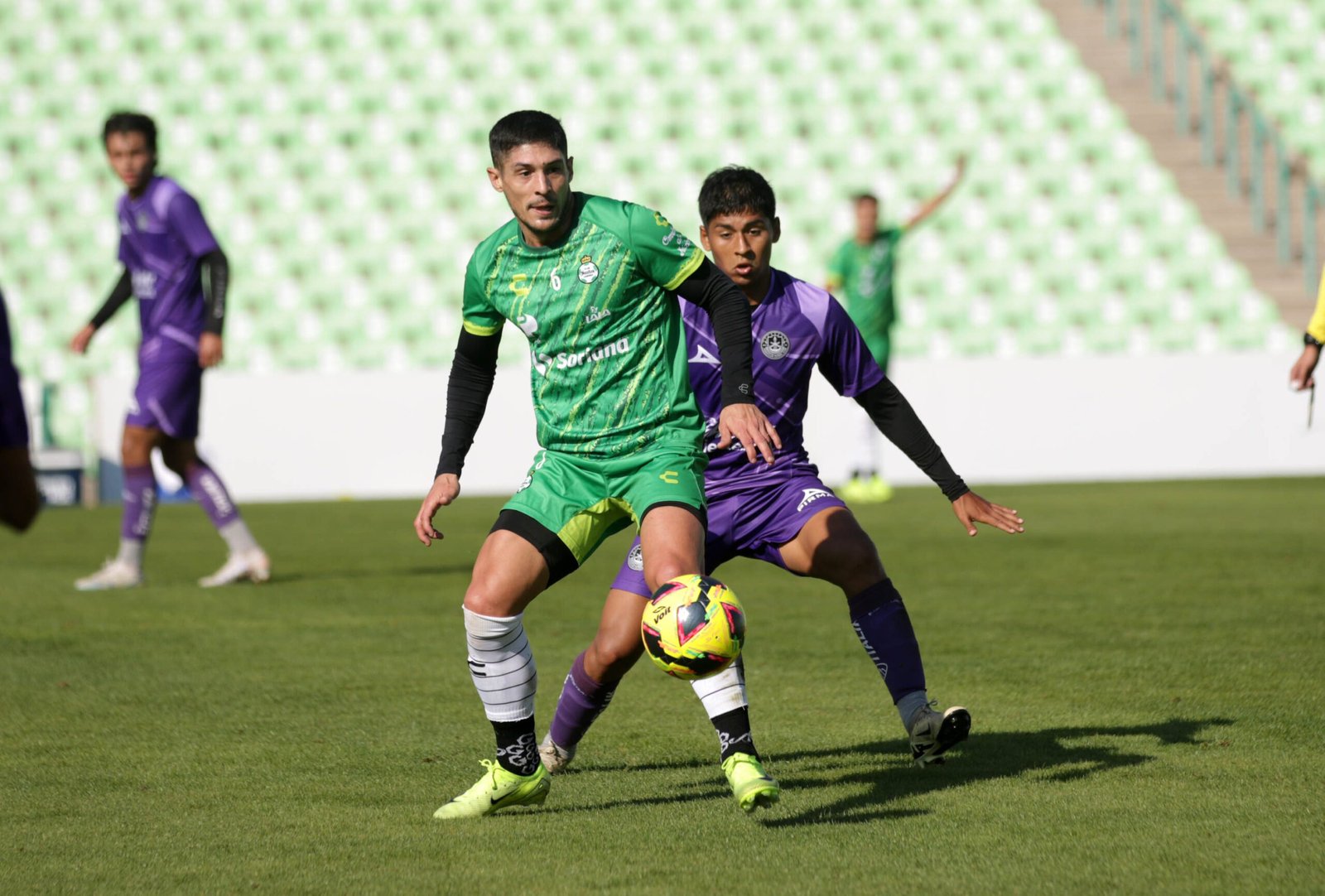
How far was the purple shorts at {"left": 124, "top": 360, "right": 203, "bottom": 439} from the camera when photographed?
8.36m

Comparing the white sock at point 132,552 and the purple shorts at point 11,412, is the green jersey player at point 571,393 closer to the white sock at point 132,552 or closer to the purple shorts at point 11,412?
the purple shorts at point 11,412

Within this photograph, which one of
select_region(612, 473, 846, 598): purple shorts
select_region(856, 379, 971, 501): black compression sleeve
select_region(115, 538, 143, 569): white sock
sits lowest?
select_region(115, 538, 143, 569): white sock

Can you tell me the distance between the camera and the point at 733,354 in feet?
12.5

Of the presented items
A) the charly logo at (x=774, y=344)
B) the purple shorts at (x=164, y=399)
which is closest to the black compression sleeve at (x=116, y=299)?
the purple shorts at (x=164, y=399)

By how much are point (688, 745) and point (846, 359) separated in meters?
1.13

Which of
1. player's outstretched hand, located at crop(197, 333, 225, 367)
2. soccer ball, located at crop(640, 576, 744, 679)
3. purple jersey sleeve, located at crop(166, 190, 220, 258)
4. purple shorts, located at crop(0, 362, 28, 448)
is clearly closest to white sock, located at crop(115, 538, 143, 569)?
player's outstretched hand, located at crop(197, 333, 225, 367)

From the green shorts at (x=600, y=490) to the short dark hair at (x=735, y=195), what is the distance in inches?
31.0

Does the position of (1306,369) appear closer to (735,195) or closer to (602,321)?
(735,195)

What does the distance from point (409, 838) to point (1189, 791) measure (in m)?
1.74

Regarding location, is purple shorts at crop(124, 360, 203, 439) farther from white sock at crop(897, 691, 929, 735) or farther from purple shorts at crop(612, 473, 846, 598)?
white sock at crop(897, 691, 929, 735)

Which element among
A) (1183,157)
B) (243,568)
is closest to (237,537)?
(243,568)

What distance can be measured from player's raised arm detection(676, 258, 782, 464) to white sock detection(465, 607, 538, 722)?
67cm

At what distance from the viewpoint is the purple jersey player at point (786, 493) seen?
420 cm

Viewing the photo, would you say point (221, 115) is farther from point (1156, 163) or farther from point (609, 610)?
point (609, 610)
